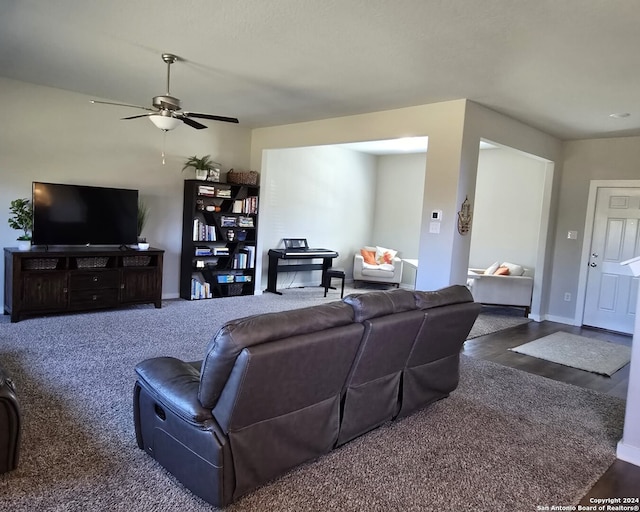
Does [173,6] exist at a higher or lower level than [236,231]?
higher

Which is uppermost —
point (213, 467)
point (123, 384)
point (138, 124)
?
point (138, 124)

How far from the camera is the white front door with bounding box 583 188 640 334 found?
6051 mm

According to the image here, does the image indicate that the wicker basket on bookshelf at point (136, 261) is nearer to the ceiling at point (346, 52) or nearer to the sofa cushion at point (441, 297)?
the ceiling at point (346, 52)

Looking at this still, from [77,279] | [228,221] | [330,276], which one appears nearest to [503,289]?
[330,276]

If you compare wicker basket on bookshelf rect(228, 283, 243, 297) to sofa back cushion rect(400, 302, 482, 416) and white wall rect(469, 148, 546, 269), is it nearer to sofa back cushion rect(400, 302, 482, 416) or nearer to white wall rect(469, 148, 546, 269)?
white wall rect(469, 148, 546, 269)

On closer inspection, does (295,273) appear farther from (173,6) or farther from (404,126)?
(173,6)

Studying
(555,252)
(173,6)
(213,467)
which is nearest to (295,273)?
(555,252)

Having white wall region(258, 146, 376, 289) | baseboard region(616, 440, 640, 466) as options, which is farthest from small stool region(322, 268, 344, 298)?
baseboard region(616, 440, 640, 466)

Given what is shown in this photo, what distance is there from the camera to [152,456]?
2.35 metres

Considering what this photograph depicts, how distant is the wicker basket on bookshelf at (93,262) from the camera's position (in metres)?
5.30

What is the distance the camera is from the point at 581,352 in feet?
16.4

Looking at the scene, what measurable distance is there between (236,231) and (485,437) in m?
4.95

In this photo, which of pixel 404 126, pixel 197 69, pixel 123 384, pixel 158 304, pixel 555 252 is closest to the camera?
pixel 123 384

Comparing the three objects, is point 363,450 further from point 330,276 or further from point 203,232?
point 330,276
